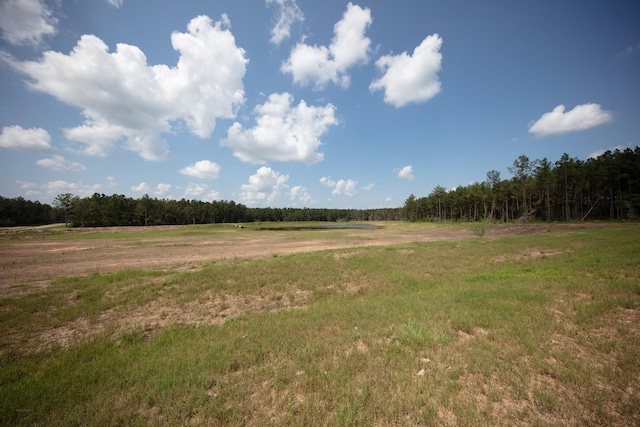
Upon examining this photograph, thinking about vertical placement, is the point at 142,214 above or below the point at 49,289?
above

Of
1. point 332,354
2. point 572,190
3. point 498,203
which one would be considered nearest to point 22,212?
point 332,354

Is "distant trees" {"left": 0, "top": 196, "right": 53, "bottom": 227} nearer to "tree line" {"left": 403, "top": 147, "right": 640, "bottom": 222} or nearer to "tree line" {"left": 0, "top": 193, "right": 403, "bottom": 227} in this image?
"tree line" {"left": 0, "top": 193, "right": 403, "bottom": 227}

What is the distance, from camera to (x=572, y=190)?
7519 centimetres

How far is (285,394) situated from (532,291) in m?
11.0

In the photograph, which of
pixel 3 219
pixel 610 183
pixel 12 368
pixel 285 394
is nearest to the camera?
pixel 285 394

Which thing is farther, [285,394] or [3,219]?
[3,219]

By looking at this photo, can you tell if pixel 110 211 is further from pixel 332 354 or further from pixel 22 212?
pixel 332 354

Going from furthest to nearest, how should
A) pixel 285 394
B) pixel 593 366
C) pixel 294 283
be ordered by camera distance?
pixel 294 283
pixel 593 366
pixel 285 394

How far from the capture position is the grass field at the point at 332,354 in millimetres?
4281

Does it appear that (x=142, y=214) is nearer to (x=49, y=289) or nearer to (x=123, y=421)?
(x=49, y=289)

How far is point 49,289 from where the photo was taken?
40.9 ft

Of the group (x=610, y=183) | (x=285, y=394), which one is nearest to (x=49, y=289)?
(x=285, y=394)

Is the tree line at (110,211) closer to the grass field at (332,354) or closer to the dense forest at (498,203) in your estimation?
the dense forest at (498,203)

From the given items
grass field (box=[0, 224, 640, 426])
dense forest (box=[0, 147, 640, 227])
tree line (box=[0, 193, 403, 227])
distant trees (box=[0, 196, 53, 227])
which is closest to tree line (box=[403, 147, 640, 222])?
dense forest (box=[0, 147, 640, 227])
